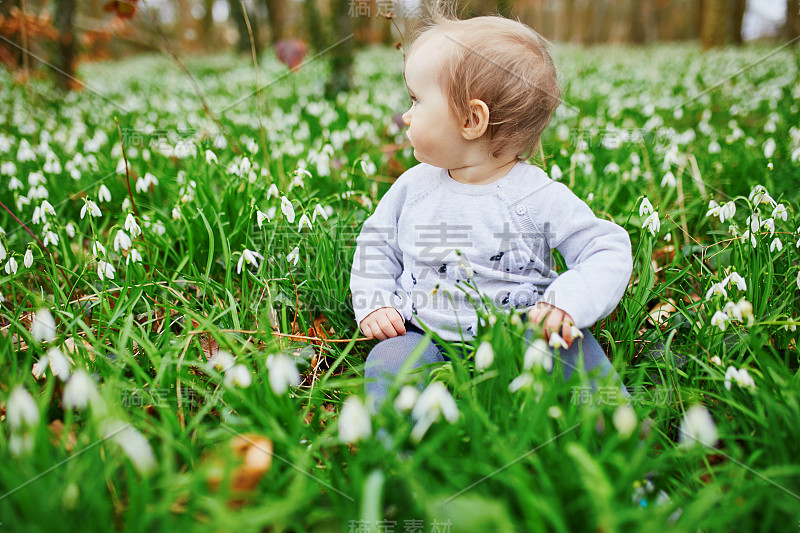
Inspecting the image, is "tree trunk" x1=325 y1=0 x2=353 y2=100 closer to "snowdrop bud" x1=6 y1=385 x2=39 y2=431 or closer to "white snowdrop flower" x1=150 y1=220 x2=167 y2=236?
→ "white snowdrop flower" x1=150 y1=220 x2=167 y2=236

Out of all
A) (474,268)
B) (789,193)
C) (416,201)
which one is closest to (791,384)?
(474,268)

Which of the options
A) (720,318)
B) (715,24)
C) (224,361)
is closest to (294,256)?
(224,361)

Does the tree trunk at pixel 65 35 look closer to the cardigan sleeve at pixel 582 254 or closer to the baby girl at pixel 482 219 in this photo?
the baby girl at pixel 482 219

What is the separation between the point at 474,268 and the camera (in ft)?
5.86

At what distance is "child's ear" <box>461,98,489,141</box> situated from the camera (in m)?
1.63

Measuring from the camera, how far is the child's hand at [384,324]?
180cm

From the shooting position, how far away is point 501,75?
1.64m

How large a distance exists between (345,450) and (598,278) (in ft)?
2.95

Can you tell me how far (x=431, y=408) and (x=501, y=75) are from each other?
3.50ft

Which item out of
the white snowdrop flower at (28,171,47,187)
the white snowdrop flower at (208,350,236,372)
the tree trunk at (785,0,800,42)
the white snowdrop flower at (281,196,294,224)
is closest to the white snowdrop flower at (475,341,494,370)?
the white snowdrop flower at (208,350,236,372)

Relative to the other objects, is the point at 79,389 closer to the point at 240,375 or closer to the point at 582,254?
the point at 240,375

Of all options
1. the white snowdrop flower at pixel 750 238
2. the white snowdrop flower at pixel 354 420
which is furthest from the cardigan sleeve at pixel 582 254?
the white snowdrop flower at pixel 354 420

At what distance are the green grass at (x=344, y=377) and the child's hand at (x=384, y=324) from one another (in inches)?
6.2

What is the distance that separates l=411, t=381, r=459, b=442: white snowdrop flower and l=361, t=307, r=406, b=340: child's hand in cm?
A: 64
